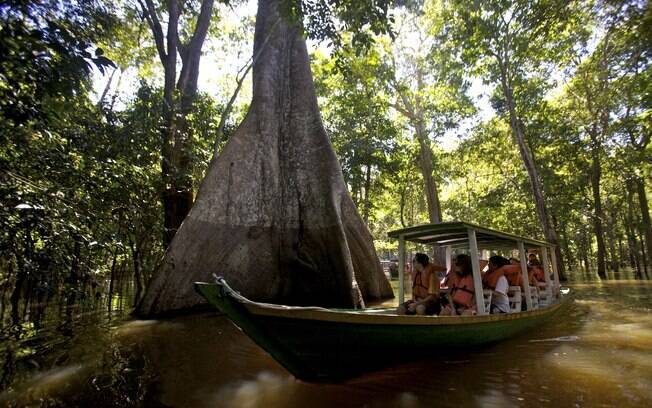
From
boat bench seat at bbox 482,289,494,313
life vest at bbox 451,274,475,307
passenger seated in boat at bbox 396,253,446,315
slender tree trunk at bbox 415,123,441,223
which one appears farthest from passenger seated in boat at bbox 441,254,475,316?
slender tree trunk at bbox 415,123,441,223

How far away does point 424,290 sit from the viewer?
6.27 metres

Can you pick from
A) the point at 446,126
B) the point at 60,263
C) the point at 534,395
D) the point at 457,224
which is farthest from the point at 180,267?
the point at 446,126

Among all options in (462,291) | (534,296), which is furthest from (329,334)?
(534,296)

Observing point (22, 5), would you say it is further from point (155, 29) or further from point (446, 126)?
point (446, 126)

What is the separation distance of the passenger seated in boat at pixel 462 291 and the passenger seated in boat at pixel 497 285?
54 centimetres

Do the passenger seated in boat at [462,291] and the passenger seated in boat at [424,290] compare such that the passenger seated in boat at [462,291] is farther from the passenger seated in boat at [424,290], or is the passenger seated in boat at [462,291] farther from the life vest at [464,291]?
the passenger seated in boat at [424,290]

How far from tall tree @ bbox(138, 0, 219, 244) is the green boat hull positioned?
6487 mm

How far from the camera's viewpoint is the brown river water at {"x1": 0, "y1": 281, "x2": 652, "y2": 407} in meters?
3.69

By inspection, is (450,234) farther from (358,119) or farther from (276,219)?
(358,119)

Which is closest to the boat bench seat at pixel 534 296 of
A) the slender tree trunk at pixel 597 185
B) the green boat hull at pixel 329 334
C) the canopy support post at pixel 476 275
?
the canopy support post at pixel 476 275

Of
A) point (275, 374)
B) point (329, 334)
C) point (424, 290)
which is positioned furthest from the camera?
point (424, 290)

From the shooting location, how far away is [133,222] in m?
9.02

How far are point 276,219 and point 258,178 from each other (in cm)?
114

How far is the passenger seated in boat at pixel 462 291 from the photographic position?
6035 millimetres
